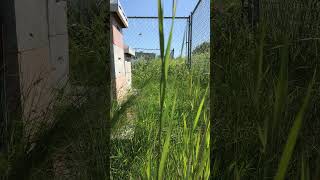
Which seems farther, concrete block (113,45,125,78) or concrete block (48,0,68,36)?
concrete block (113,45,125,78)

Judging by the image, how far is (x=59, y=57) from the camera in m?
0.92

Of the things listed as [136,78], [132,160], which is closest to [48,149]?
[132,160]

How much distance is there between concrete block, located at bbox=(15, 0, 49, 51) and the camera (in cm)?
78

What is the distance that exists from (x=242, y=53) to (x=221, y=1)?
0.12 meters

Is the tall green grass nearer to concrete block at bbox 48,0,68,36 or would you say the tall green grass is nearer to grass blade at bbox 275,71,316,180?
grass blade at bbox 275,71,316,180

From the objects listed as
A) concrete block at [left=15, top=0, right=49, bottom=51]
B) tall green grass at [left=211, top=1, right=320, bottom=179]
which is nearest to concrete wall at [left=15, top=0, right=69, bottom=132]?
concrete block at [left=15, top=0, right=49, bottom=51]

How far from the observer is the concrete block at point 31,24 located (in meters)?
0.78

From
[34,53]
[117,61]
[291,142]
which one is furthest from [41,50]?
[291,142]

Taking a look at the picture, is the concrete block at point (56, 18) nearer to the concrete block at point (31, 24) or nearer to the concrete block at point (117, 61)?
the concrete block at point (31, 24)

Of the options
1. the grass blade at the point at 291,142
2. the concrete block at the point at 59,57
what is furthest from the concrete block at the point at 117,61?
the grass blade at the point at 291,142

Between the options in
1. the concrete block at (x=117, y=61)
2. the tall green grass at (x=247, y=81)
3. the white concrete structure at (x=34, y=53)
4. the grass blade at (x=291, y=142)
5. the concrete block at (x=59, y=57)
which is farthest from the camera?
the concrete block at (x=117, y=61)

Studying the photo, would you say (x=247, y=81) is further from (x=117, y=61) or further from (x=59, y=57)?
(x=117, y=61)

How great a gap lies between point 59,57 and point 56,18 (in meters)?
0.13

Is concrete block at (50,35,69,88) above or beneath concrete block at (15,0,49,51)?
beneath
